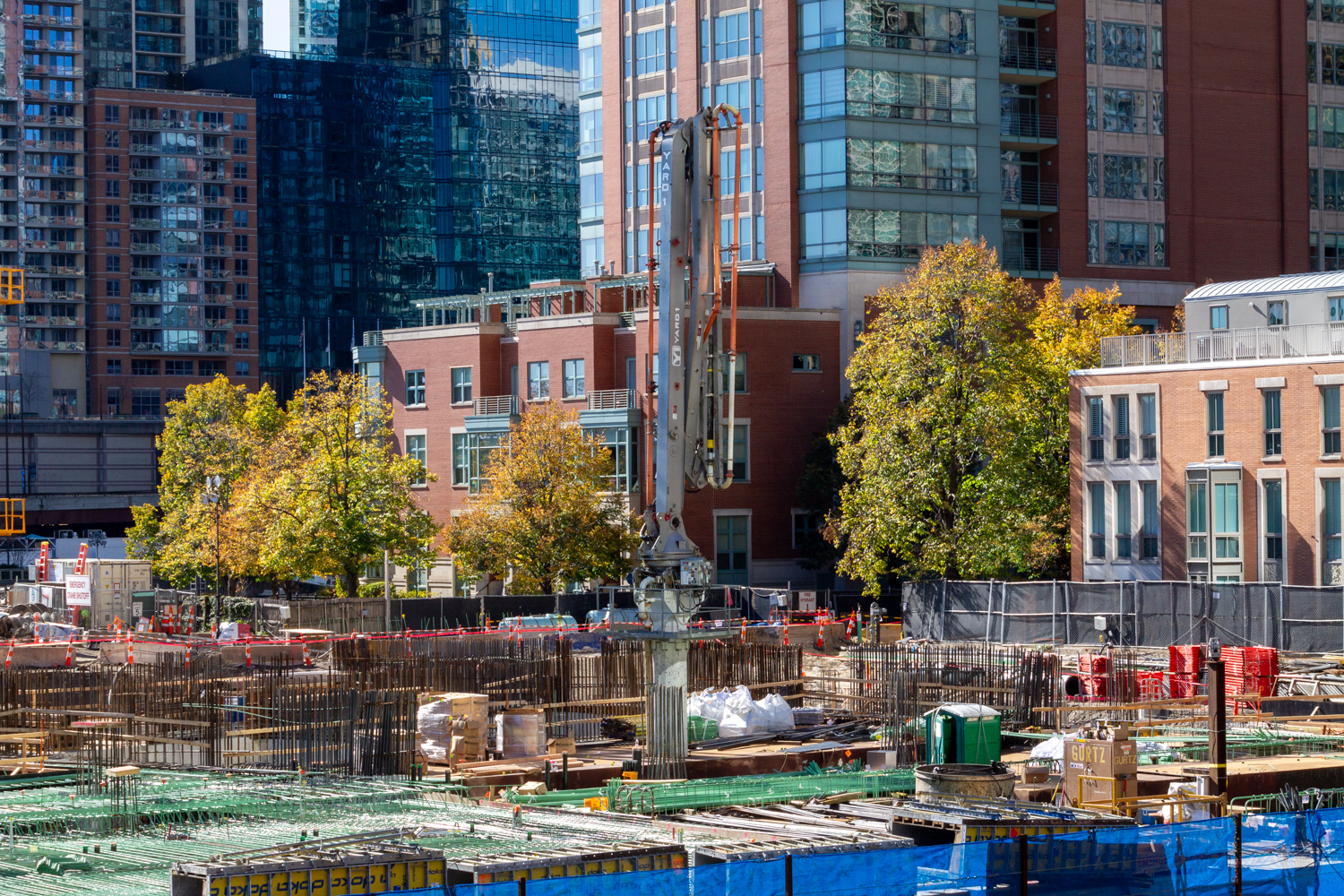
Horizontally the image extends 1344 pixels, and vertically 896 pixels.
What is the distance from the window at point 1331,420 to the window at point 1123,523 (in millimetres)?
8456

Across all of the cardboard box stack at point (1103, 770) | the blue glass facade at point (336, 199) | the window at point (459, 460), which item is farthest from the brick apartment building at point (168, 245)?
the cardboard box stack at point (1103, 770)

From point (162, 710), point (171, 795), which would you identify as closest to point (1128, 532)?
point (162, 710)

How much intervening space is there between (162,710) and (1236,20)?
78.3 metres

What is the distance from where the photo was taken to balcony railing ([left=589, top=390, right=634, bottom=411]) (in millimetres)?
82812

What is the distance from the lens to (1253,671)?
42.9 m

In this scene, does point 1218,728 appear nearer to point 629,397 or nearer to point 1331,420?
point 1331,420

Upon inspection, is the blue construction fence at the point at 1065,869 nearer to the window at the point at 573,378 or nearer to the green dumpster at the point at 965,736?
the green dumpster at the point at 965,736

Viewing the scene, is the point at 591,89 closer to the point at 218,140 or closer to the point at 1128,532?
the point at 1128,532

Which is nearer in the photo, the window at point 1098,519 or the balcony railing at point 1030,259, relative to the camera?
the window at point 1098,519

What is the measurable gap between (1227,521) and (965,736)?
1306 inches

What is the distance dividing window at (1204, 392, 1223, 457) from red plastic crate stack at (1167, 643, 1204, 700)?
17407 millimetres

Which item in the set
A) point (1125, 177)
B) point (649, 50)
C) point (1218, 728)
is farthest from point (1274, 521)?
point (649, 50)

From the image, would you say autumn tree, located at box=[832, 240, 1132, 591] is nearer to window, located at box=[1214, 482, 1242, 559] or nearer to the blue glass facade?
window, located at box=[1214, 482, 1242, 559]

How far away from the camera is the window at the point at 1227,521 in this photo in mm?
59938
